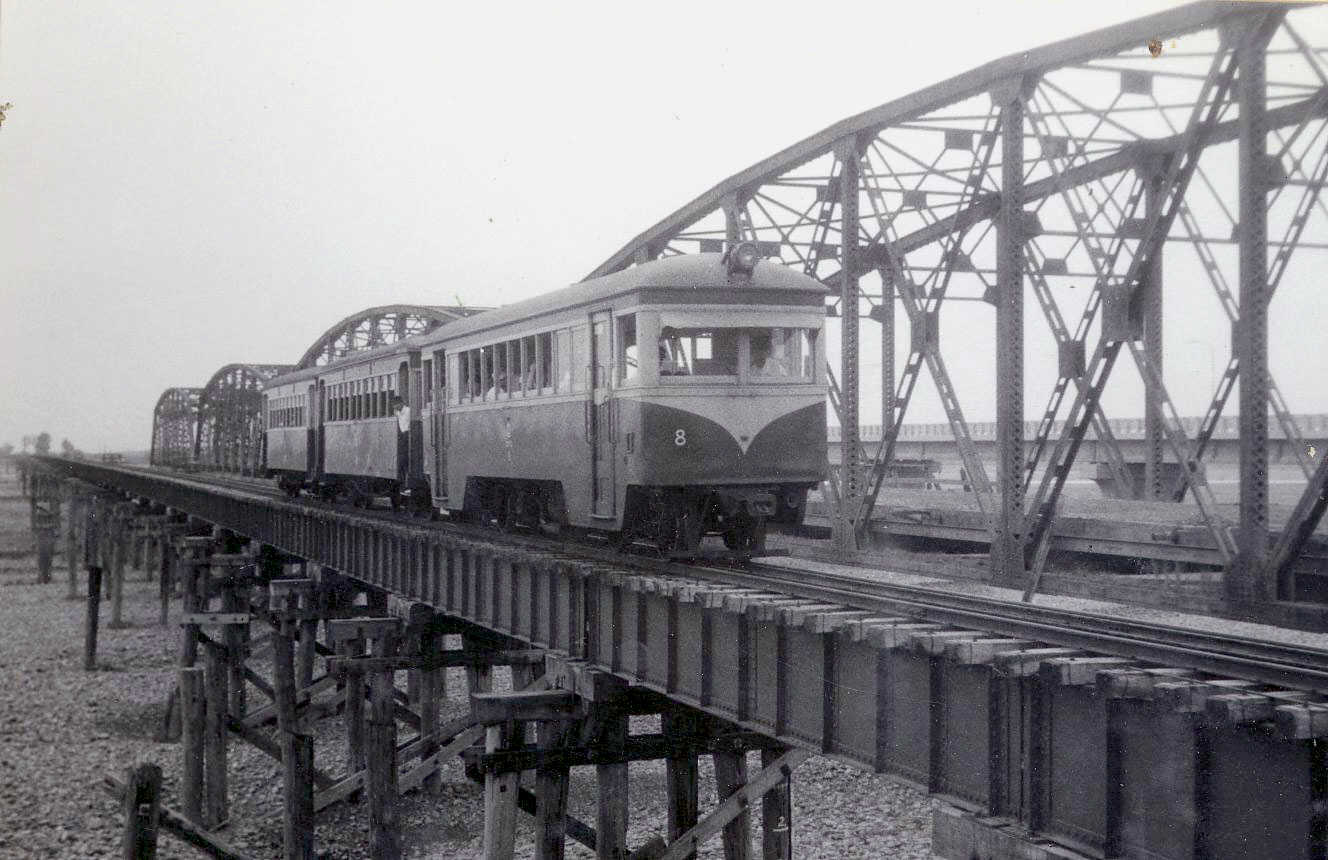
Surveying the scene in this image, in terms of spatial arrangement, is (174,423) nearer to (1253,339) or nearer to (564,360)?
(564,360)

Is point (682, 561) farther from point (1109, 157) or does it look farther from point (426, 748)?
point (1109, 157)

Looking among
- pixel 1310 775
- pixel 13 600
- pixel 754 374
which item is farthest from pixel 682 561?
pixel 13 600

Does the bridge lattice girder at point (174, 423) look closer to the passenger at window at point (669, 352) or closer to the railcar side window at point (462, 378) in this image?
the railcar side window at point (462, 378)

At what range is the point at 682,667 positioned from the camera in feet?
32.5

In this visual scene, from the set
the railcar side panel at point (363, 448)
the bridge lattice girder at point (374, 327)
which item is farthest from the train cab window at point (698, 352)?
the bridge lattice girder at point (374, 327)

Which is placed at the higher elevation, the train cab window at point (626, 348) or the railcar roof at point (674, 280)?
the railcar roof at point (674, 280)

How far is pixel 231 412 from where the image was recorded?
91500mm

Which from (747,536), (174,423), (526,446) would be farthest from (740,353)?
(174,423)

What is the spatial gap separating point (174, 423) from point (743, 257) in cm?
11548

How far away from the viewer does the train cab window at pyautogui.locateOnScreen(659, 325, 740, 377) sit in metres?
13.1

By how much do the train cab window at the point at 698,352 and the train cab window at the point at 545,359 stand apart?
2.25m

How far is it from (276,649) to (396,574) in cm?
359

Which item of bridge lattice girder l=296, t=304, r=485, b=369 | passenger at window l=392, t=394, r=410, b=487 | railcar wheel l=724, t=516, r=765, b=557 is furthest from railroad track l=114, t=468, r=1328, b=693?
bridge lattice girder l=296, t=304, r=485, b=369

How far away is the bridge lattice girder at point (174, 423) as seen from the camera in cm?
11469
